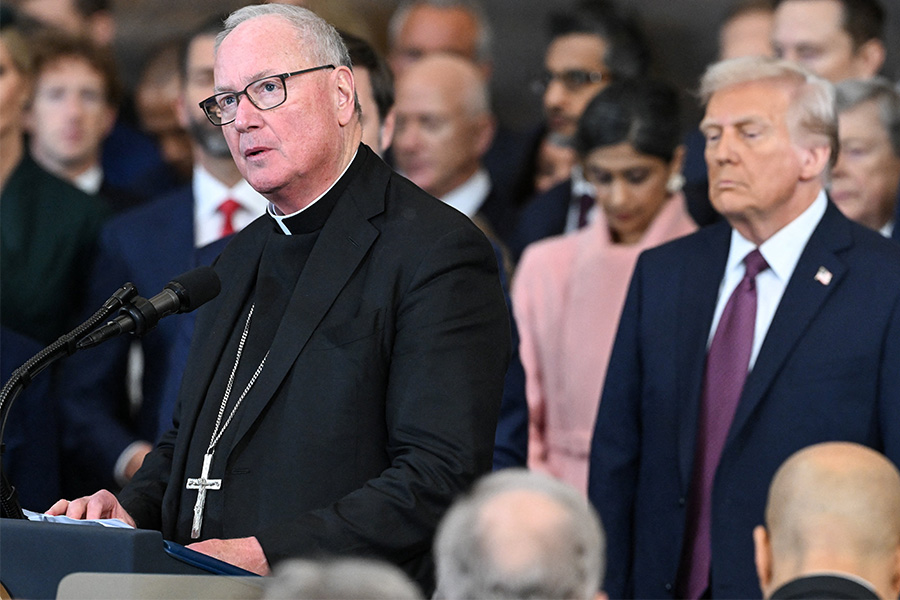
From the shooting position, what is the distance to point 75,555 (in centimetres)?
216

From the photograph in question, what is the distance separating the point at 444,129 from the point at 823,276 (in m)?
2.16

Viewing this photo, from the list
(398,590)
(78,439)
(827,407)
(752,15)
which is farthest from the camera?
(752,15)

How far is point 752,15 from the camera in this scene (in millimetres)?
5996

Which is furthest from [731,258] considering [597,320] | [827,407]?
[597,320]

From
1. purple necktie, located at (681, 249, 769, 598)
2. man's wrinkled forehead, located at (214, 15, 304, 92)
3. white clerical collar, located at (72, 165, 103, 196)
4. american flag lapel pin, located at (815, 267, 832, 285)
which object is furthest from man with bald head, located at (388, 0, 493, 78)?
man's wrinkled forehead, located at (214, 15, 304, 92)

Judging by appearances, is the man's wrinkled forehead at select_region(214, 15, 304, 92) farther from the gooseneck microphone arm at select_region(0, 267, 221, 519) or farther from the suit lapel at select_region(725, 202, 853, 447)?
the suit lapel at select_region(725, 202, 853, 447)

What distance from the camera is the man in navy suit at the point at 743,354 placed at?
11.5 feet

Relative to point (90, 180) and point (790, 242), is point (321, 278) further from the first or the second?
point (90, 180)

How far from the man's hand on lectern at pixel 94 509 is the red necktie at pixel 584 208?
3.09 meters

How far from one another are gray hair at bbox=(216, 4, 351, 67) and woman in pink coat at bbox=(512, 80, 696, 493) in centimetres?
205

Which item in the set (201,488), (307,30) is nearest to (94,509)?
(201,488)

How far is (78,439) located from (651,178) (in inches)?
Answer: 80.4

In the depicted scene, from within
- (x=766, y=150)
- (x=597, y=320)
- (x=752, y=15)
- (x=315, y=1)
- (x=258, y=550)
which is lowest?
(x=258, y=550)

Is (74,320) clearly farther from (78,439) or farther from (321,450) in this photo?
(321,450)
